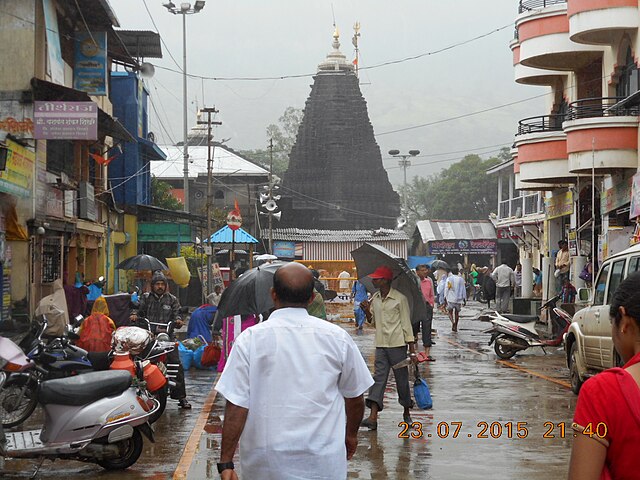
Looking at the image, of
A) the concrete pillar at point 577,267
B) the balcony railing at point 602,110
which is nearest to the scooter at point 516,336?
the balcony railing at point 602,110

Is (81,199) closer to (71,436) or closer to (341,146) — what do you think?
(71,436)

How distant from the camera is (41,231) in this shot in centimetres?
2267

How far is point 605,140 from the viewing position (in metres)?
21.9

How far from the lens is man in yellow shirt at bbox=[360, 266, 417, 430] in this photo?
408 inches

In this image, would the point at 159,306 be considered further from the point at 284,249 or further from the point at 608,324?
the point at 284,249

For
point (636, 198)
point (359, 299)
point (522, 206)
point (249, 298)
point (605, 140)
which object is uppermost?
point (605, 140)

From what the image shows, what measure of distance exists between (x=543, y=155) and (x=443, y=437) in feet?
56.1

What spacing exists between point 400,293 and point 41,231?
13733mm

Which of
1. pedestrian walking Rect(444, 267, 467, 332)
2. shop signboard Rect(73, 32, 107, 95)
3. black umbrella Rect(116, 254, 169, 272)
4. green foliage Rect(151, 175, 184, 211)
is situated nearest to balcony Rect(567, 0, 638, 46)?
pedestrian walking Rect(444, 267, 467, 332)

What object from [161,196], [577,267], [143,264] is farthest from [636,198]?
[161,196]

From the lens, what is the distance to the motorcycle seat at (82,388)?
7965 millimetres

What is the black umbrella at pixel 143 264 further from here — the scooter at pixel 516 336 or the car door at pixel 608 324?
the car door at pixel 608 324

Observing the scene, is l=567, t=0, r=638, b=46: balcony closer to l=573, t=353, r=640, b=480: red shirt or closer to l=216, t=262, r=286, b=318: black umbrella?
l=216, t=262, r=286, b=318: black umbrella

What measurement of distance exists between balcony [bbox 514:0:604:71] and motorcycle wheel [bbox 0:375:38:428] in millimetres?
17407
